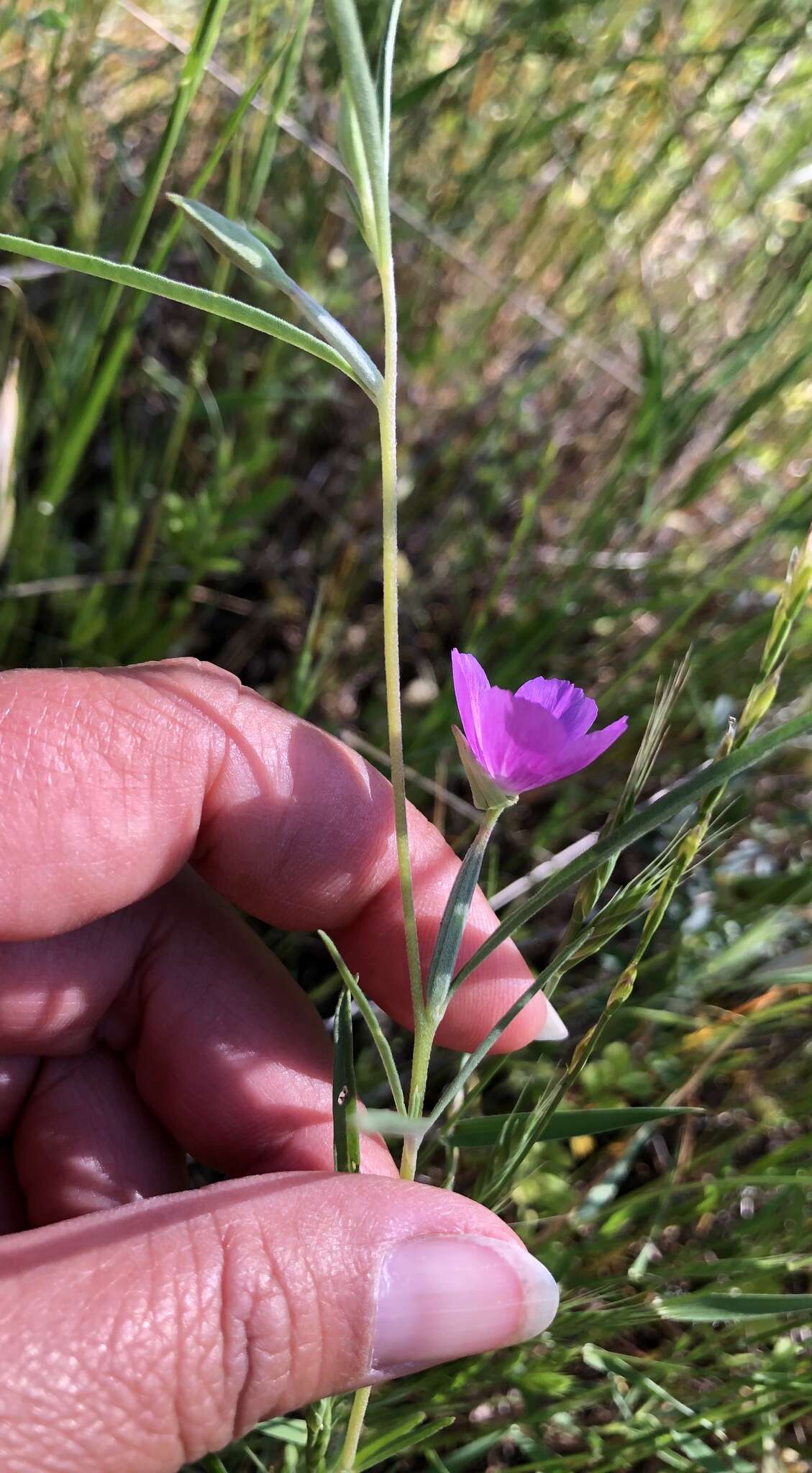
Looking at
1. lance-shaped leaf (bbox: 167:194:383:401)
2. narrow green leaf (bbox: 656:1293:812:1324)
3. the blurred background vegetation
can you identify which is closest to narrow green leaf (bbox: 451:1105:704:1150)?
the blurred background vegetation

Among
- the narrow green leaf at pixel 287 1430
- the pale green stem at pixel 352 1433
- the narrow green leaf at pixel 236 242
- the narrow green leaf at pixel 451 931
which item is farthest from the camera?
the narrow green leaf at pixel 287 1430

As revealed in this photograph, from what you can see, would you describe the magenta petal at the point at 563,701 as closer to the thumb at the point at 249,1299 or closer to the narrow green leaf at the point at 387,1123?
the narrow green leaf at the point at 387,1123

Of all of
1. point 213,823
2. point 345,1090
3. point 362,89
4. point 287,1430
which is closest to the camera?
point 362,89

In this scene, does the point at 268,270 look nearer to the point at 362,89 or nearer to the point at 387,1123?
the point at 362,89

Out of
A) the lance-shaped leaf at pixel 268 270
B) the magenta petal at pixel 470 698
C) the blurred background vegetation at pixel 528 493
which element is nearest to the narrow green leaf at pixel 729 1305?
the blurred background vegetation at pixel 528 493

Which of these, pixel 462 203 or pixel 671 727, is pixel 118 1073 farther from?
pixel 462 203

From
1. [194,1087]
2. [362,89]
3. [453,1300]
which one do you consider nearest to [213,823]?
[194,1087]
